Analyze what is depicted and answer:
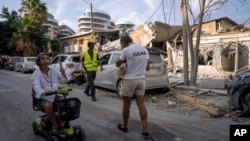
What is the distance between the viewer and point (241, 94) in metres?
7.33

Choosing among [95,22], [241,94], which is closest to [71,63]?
[241,94]

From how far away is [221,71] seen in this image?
16938 millimetres

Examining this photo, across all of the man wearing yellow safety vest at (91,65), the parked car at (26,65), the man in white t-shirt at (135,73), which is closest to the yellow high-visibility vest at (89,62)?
the man wearing yellow safety vest at (91,65)

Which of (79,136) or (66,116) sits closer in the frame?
(66,116)

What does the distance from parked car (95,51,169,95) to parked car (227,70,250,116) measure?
3.13m

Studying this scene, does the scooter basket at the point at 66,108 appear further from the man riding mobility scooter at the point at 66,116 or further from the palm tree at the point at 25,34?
the palm tree at the point at 25,34

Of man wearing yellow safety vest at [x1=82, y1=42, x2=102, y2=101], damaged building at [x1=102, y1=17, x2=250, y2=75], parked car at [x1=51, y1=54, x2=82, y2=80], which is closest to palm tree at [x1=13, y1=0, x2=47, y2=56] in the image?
damaged building at [x1=102, y1=17, x2=250, y2=75]

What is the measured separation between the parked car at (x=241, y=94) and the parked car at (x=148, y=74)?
3127 millimetres

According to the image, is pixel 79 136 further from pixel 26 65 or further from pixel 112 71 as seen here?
pixel 26 65

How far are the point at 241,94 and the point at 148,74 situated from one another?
11.6ft

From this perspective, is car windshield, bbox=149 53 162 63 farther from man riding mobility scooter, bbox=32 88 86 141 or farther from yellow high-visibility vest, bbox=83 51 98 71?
man riding mobility scooter, bbox=32 88 86 141

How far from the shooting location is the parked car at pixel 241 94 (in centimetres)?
723

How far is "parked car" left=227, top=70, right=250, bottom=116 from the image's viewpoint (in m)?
7.23

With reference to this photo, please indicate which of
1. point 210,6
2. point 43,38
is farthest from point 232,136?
point 43,38
